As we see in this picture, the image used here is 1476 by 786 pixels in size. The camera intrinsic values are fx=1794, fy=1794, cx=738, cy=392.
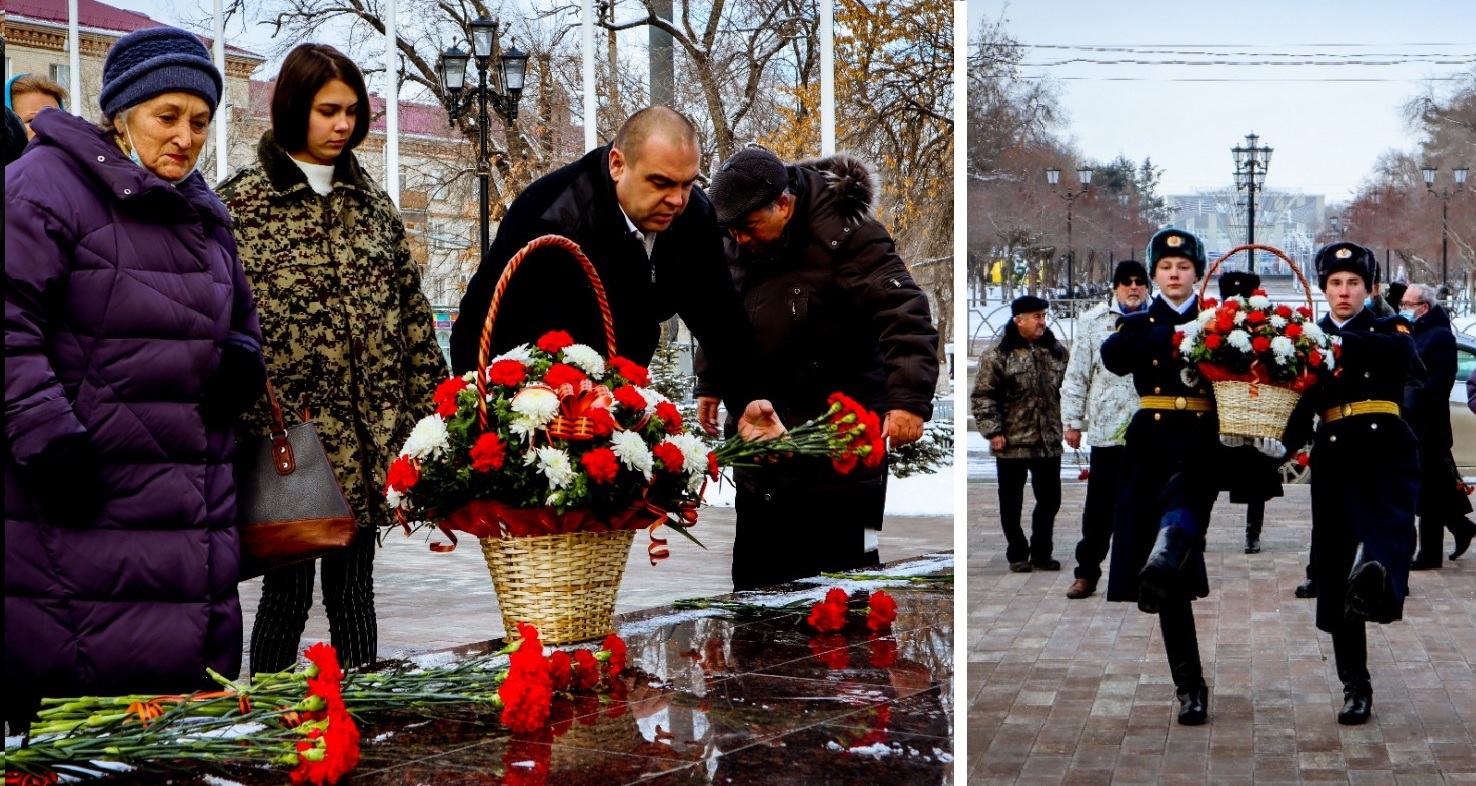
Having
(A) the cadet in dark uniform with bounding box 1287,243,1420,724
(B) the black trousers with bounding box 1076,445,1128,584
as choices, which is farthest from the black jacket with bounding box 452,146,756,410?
(B) the black trousers with bounding box 1076,445,1128,584

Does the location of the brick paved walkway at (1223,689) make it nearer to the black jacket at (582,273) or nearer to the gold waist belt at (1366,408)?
the gold waist belt at (1366,408)

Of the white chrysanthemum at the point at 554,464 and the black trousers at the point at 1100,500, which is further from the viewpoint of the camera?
the black trousers at the point at 1100,500

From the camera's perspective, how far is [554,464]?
2.64m

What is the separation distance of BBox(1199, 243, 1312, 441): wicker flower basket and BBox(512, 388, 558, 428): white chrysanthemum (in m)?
2.68

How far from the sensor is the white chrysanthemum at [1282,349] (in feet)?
15.5

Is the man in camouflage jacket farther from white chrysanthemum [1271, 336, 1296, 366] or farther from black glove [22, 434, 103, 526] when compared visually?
white chrysanthemum [1271, 336, 1296, 366]

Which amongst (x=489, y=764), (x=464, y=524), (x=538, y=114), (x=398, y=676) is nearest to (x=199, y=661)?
(x=464, y=524)

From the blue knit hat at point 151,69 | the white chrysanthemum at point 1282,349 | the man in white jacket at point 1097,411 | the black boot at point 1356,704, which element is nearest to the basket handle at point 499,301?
the blue knit hat at point 151,69

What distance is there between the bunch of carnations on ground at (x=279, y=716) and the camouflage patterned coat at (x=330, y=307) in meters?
1.07

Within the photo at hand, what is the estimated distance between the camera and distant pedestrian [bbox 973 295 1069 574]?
820 centimetres

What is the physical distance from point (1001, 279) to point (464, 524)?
3649mm

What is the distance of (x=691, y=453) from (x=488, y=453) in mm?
335

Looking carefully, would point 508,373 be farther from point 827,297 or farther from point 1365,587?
point 1365,587

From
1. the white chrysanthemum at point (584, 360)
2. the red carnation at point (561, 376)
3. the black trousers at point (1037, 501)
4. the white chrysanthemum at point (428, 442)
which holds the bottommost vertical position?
the black trousers at point (1037, 501)
